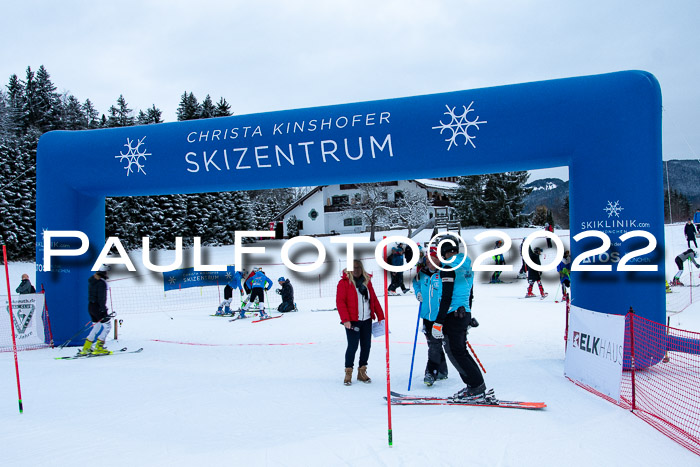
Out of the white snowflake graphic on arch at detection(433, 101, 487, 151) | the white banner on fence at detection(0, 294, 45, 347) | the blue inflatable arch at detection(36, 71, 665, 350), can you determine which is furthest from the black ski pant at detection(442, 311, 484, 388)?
the white banner on fence at detection(0, 294, 45, 347)

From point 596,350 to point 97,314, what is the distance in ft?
24.1

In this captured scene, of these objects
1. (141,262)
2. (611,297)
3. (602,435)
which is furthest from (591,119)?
(141,262)

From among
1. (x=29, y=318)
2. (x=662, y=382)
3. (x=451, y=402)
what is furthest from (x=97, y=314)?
(x=662, y=382)

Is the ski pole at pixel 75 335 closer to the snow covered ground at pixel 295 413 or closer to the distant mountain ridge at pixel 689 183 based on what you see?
the snow covered ground at pixel 295 413

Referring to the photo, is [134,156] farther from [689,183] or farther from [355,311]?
[689,183]

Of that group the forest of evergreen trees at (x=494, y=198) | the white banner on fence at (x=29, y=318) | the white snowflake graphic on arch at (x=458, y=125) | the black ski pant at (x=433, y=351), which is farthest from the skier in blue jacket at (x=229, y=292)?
the forest of evergreen trees at (x=494, y=198)

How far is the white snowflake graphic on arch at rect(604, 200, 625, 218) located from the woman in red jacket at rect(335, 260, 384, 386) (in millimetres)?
3184

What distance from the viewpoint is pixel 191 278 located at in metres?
15.2

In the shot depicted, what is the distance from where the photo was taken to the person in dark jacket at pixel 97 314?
790 centimetres

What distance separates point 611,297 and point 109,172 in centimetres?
828

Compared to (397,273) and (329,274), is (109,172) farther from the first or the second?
(329,274)

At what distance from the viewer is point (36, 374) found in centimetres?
690

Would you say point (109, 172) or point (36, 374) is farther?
point (109, 172)

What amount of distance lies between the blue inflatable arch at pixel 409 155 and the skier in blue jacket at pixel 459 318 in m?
2.36
